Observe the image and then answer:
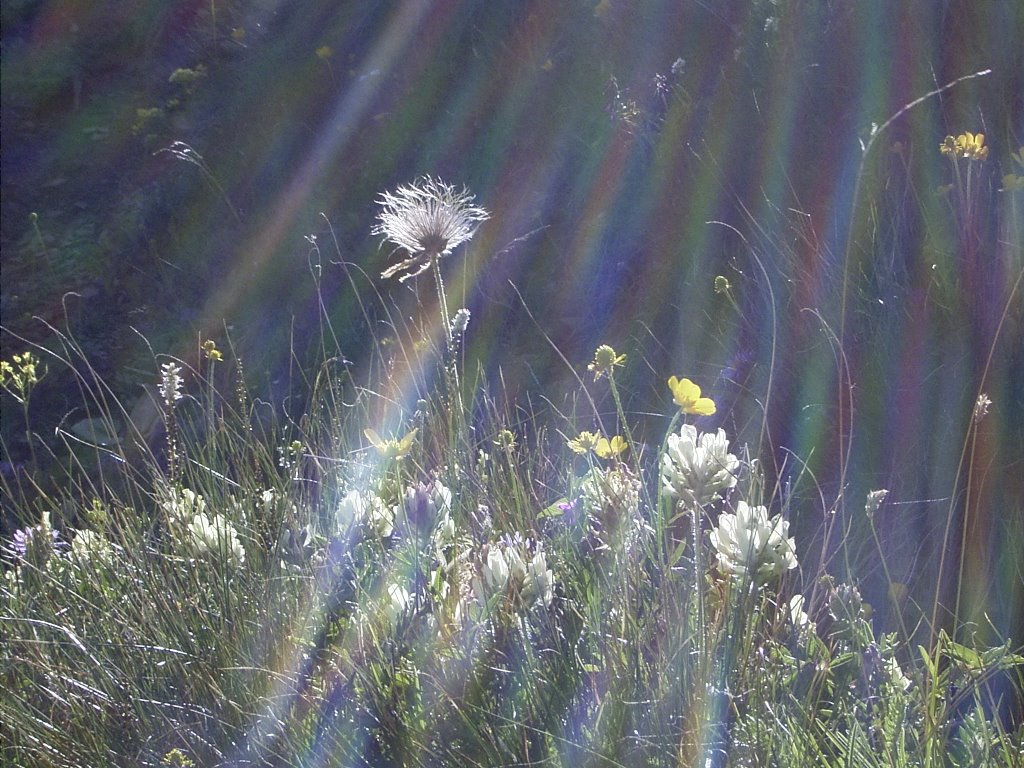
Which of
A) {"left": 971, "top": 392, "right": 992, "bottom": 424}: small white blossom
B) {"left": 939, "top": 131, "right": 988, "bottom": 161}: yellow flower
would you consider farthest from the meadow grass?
{"left": 939, "top": 131, "right": 988, "bottom": 161}: yellow flower

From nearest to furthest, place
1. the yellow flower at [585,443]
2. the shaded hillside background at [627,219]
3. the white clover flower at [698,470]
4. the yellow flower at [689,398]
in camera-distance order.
A: the white clover flower at [698,470] < the yellow flower at [689,398] < the yellow flower at [585,443] < the shaded hillside background at [627,219]

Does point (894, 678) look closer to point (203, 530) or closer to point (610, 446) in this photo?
point (610, 446)

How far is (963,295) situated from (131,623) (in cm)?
216

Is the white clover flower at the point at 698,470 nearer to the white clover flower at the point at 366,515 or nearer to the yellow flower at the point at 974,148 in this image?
the white clover flower at the point at 366,515

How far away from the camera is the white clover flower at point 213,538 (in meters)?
1.87

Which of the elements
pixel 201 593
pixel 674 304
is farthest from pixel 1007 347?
pixel 201 593

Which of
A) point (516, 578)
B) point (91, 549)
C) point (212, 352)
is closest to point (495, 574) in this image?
point (516, 578)

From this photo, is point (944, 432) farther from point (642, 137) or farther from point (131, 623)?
point (131, 623)

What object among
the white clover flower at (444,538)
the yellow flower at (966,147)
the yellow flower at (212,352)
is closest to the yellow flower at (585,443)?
the white clover flower at (444,538)

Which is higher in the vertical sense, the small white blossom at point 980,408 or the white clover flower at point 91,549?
the small white blossom at point 980,408

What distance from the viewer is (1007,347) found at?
2.43 metres

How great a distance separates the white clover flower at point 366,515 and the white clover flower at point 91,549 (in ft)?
1.80

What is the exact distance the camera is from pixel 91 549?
203 centimetres

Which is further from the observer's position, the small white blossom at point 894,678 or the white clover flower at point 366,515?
the white clover flower at point 366,515
